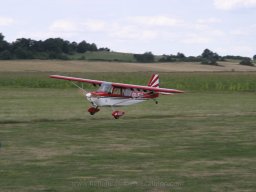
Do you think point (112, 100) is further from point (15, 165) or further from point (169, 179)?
point (169, 179)

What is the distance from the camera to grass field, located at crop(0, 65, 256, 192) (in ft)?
32.8

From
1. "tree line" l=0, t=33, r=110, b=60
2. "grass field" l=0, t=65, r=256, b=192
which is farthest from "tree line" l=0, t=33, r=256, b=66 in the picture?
"grass field" l=0, t=65, r=256, b=192

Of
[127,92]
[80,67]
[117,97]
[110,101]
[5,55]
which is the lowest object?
[80,67]

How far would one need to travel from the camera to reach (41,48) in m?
118

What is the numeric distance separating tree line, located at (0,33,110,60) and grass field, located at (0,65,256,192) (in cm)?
8601

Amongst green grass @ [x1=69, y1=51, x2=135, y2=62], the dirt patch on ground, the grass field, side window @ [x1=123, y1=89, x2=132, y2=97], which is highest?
side window @ [x1=123, y1=89, x2=132, y2=97]

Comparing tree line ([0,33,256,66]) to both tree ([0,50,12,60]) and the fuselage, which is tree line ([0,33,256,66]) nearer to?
tree ([0,50,12,60])

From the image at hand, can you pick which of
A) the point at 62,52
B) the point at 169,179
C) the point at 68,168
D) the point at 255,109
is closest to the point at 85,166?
the point at 68,168

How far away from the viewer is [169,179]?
10273mm

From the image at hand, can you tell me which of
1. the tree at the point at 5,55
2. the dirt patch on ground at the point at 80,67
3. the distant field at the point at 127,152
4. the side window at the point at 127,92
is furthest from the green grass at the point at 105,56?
the distant field at the point at 127,152

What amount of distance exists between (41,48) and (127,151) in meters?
106

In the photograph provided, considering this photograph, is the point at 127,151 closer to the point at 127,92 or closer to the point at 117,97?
the point at 117,97

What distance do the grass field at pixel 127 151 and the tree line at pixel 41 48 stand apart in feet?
282

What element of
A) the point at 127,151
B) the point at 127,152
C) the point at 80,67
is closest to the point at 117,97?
the point at 127,151
